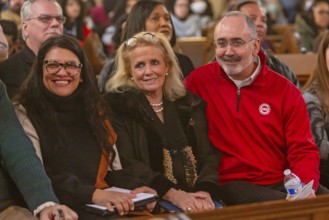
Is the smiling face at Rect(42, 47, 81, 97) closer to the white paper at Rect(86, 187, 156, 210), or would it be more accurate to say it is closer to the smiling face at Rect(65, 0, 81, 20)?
the white paper at Rect(86, 187, 156, 210)

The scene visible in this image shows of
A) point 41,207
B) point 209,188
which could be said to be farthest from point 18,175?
point 209,188

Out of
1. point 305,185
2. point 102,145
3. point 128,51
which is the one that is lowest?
point 305,185

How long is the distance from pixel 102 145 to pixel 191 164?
528 mm

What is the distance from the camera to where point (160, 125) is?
416 cm

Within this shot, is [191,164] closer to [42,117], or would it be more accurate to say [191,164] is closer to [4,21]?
[42,117]

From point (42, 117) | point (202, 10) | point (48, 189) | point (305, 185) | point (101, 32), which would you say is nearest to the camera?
point (48, 189)

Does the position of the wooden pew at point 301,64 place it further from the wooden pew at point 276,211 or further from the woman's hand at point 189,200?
the wooden pew at point 276,211

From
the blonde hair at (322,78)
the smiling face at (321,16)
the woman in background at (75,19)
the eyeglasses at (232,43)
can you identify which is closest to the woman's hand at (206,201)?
the eyeglasses at (232,43)

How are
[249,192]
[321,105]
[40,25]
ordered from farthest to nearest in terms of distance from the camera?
[40,25] < [321,105] < [249,192]

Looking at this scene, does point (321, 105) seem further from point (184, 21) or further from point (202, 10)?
point (202, 10)

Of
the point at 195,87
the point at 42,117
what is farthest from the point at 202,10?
the point at 42,117

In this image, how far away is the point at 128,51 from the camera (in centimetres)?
425

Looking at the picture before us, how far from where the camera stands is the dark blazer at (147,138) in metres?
4.02

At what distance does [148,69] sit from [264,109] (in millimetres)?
659
